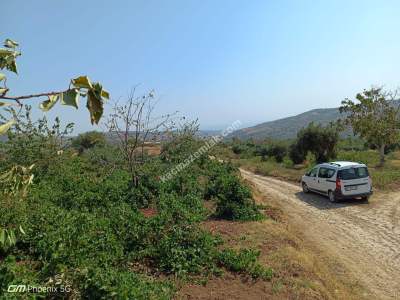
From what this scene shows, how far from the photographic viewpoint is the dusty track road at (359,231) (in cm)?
801

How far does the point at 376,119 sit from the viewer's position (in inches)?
1041

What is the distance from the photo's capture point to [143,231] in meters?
7.26

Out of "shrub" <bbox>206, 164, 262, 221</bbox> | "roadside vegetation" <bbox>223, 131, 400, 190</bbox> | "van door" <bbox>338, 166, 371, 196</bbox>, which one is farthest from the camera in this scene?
"roadside vegetation" <bbox>223, 131, 400, 190</bbox>

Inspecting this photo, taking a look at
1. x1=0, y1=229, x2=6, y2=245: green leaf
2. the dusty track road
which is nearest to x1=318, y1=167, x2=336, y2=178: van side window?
the dusty track road

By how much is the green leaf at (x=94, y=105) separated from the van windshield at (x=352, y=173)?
562 inches

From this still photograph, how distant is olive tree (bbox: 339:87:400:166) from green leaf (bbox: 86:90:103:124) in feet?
87.2

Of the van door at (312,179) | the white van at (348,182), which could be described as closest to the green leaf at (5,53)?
the white van at (348,182)

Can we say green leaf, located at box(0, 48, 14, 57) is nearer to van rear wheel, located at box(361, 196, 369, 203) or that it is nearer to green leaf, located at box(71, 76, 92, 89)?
green leaf, located at box(71, 76, 92, 89)

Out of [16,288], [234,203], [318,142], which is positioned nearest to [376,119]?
[318,142]

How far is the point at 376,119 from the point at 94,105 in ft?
91.6

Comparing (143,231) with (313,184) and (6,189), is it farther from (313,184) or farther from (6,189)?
(313,184)

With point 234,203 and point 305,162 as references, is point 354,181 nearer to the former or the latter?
point 234,203

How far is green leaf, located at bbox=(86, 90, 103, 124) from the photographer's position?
1.67m

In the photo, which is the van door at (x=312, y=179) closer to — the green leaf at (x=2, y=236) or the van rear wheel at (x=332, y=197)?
the van rear wheel at (x=332, y=197)
